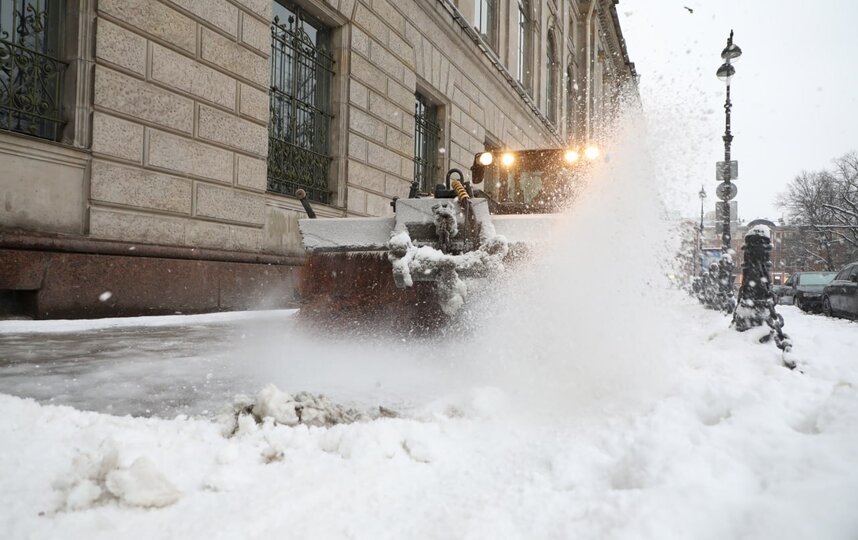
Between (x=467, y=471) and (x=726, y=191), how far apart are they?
562 inches

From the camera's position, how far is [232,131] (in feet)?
23.8

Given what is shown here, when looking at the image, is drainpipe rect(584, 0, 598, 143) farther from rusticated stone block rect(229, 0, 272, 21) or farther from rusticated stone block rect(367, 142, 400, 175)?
rusticated stone block rect(229, 0, 272, 21)

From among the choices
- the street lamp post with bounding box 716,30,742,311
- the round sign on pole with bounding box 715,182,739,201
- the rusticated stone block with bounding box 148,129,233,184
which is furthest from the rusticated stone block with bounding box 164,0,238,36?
the round sign on pole with bounding box 715,182,739,201

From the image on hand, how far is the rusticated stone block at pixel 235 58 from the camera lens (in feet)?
22.7

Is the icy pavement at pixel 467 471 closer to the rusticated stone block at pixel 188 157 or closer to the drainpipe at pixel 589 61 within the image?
the rusticated stone block at pixel 188 157

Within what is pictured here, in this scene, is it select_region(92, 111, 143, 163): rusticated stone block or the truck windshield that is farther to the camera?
the truck windshield

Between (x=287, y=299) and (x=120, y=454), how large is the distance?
6.37m

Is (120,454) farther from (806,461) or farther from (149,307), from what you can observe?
(149,307)

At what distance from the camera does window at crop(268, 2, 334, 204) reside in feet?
27.2

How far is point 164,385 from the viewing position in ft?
10.1

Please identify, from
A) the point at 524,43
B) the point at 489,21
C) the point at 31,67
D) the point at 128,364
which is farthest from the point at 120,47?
the point at 524,43

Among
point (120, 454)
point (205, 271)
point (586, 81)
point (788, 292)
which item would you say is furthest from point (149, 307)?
point (586, 81)

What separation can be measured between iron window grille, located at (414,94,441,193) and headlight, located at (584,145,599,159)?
21.2 feet

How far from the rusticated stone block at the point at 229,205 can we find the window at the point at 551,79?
18.0m
